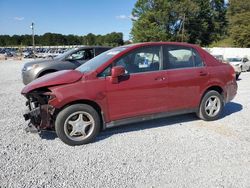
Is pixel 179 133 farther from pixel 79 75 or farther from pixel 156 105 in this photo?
pixel 79 75

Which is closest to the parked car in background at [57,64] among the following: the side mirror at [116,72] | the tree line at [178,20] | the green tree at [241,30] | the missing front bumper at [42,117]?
the missing front bumper at [42,117]

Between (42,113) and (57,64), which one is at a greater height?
(57,64)

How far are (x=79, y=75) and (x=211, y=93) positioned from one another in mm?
2887

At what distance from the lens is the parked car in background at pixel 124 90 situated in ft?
14.6

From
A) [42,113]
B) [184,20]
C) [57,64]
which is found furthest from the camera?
[184,20]

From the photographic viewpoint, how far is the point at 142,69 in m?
4.95

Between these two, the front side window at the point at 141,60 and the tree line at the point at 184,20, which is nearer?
the front side window at the point at 141,60

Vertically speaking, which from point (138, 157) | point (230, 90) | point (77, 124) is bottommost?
point (138, 157)

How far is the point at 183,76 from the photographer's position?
5.30 meters

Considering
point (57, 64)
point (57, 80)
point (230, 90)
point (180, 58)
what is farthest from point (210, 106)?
point (57, 64)

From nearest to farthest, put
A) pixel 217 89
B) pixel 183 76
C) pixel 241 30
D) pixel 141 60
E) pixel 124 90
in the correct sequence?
pixel 124 90, pixel 141 60, pixel 183 76, pixel 217 89, pixel 241 30

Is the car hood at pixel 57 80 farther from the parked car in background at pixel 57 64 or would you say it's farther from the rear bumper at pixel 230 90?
the parked car in background at pixel 57 64

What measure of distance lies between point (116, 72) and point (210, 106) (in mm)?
2445

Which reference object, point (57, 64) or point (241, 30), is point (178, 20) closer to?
point (241, 30)
